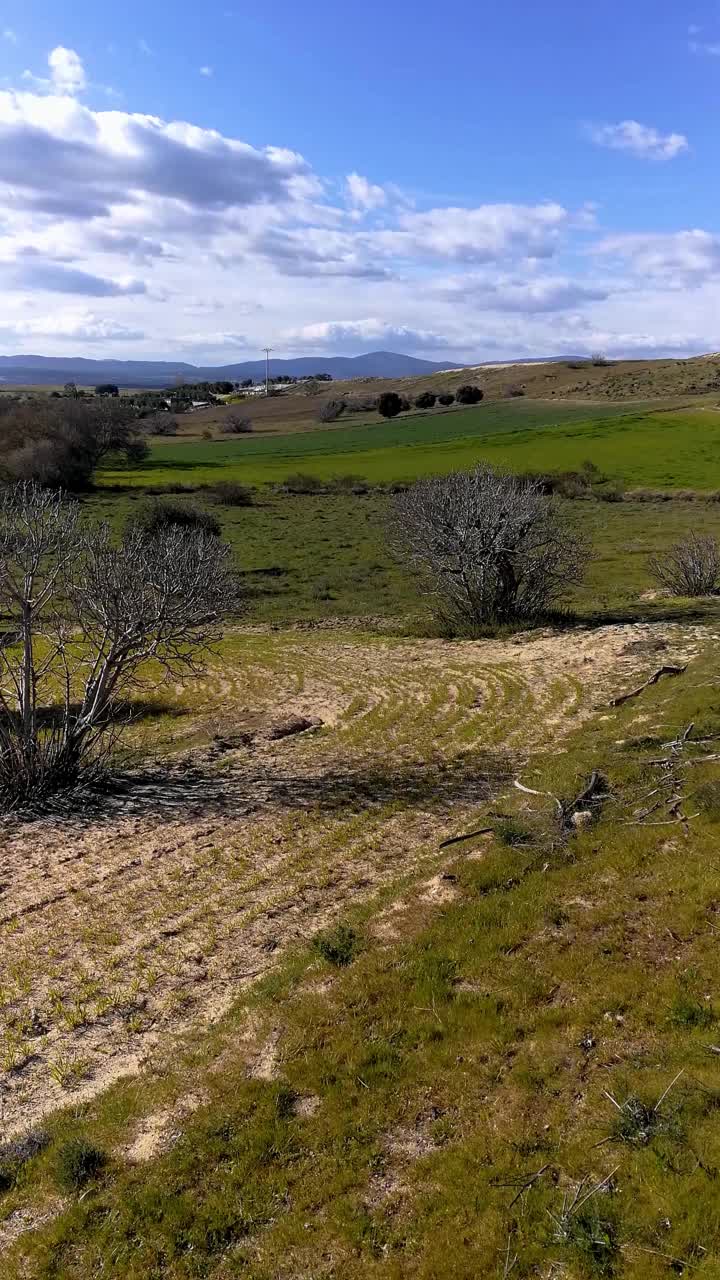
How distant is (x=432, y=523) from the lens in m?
24.2

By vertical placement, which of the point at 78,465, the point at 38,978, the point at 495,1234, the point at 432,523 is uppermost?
the point at 78,465

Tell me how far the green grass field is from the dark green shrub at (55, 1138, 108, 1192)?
2557 inches

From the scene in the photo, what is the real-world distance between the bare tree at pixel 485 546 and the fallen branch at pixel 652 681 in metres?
7.23

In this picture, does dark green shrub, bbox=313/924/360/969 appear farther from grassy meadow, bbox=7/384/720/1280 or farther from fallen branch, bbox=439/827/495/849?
fallen branch, bbox=439/827/495/849

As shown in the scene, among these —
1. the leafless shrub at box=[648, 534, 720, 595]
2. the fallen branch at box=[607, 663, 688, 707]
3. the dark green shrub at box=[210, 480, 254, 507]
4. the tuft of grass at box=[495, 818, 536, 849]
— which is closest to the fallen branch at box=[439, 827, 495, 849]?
the tuft of grass at box=[495, 818, 536, 849]

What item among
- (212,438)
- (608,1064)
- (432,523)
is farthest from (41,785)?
(212,438)

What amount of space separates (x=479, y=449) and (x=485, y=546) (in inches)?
2553

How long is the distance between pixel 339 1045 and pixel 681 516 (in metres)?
52.0

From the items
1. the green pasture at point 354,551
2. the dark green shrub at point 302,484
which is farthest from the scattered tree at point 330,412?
the green pasture at point 354,551

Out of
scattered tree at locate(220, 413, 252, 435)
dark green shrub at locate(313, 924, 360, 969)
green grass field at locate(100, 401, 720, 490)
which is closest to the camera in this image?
dark green shrub at locate(313, 924, 360, 969)

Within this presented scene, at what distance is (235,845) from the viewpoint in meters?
11.0

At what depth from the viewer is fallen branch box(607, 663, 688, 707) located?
15891mm

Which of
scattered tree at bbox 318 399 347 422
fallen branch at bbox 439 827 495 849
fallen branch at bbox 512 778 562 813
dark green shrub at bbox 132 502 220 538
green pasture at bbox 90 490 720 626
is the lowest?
fallen branch at bbox 439 827 495 849

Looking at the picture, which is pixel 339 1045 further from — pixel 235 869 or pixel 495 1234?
pixel 235 869
